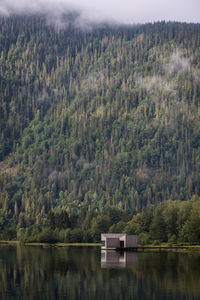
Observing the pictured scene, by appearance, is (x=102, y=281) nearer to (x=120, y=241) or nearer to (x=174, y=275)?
(x=174, y=275)

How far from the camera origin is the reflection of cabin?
183m

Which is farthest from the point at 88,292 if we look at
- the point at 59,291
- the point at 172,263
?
the point at 172,263

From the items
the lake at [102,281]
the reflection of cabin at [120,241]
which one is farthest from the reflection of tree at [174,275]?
the reflection of cabin at [120,241]

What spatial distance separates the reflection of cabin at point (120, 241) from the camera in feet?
602

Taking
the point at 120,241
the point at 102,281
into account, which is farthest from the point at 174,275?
the point at 120,241

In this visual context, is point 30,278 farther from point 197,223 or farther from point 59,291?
point 197,223

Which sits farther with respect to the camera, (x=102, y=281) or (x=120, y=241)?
(x=120, y=241)

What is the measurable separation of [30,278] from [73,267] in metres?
20.5

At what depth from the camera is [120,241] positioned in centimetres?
18912

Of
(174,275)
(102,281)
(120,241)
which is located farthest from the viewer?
(120,241)

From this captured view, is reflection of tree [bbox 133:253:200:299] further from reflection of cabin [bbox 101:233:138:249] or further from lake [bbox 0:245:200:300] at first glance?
reflection of cabin [bbox 101:233:138:249]

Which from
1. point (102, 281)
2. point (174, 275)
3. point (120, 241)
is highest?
point (120, 241)

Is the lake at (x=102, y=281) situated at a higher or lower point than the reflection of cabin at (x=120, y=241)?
lower

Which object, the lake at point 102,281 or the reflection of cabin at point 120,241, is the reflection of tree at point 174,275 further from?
the reflection of cabin at point 120,241
